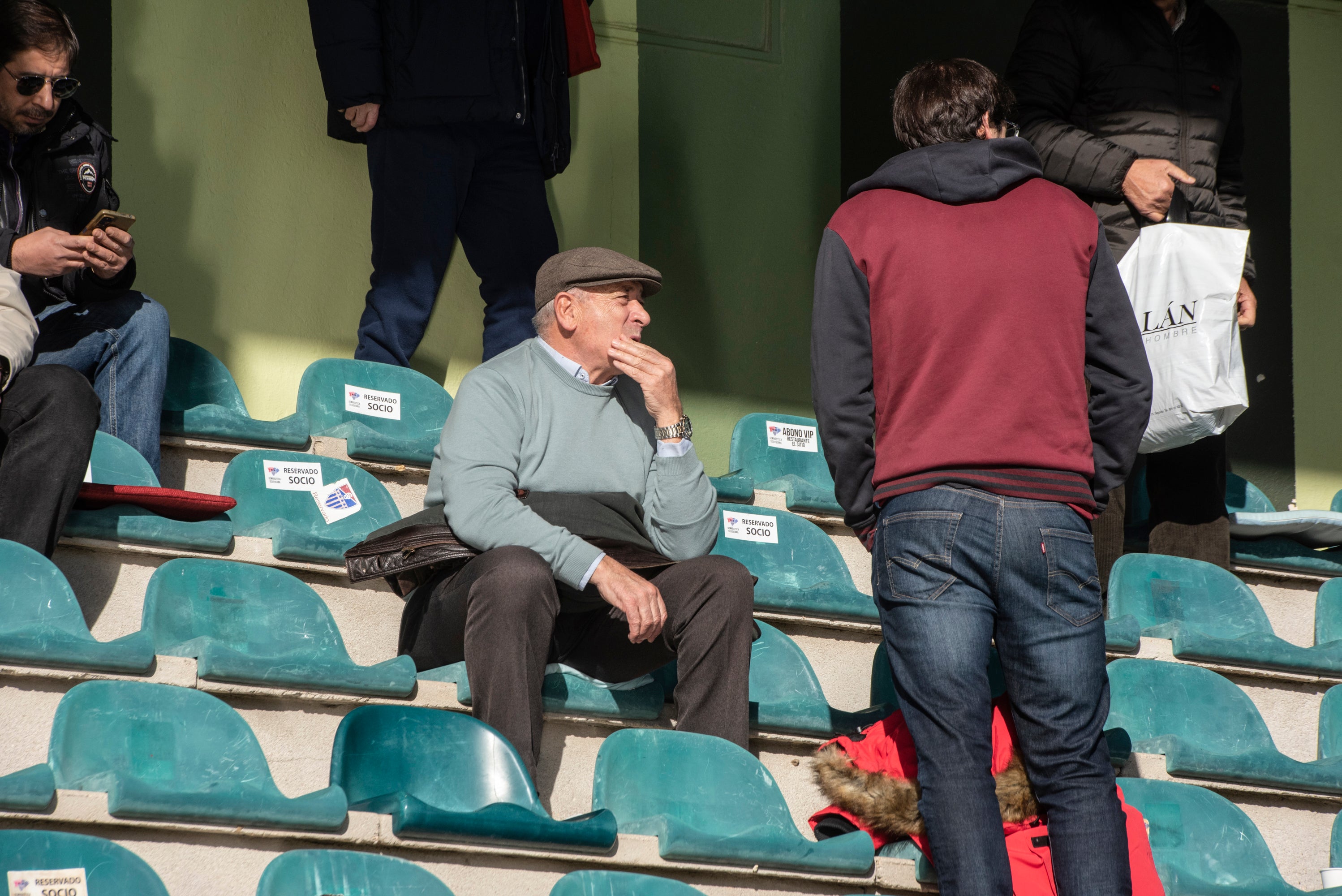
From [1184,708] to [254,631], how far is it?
177cm

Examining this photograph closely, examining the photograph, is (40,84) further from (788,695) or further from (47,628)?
(788,695)

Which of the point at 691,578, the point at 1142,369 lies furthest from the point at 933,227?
the point at 691,578

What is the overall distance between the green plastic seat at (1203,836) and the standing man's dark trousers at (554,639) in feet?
2.37

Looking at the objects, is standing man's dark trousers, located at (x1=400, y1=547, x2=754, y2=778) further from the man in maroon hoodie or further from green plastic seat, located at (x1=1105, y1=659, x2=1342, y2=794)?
green plastic seat, located at (x1=1105, y1=659, x2=1342, y2=794)

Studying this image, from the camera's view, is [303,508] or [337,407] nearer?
[303,508]

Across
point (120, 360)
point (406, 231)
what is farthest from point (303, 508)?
point (406, 231)

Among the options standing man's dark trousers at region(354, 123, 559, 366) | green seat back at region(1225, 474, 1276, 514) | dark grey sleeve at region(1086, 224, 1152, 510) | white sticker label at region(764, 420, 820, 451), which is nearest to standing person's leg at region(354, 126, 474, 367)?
standing man's dark trousers at region(354, 123, 559, 366)

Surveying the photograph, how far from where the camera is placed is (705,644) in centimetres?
247

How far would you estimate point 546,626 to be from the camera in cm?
241

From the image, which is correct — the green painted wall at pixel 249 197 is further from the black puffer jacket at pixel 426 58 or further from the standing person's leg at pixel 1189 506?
the standing person's leg at pixel 1189 506

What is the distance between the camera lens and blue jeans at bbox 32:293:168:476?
304cm

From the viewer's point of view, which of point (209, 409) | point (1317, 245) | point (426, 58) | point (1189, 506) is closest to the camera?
point (209, 409)

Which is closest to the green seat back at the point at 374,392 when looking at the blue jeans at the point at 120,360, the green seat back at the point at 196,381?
the green seat back at the point at 196,381

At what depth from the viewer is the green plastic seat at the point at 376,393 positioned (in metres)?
3.53
